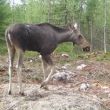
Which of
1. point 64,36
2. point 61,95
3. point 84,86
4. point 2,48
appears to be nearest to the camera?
point 61,95

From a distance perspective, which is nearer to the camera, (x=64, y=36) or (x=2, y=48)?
(x=64, y=36)

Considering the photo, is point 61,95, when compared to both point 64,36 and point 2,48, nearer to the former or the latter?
point 64,36

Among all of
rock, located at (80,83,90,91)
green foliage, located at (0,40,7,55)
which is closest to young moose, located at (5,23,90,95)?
rock, located at (80,83,90,91)

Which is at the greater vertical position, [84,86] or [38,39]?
[38,39]

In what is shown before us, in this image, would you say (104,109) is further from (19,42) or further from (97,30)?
(97,30)

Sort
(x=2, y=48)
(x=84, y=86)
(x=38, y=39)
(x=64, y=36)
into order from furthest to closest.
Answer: (x=2, y=48) < (x=84, y=86) < (x=64, y=36) < (x=38, y=39)

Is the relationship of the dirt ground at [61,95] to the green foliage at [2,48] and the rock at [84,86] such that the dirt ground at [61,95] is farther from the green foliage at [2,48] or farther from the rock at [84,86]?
the green foliage at [2,48]

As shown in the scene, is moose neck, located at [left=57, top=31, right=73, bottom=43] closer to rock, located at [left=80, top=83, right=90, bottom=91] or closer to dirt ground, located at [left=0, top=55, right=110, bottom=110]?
dirt ground, located at [left=0, top=55, right=110, bottom=110]

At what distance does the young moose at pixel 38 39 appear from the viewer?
9.26 m

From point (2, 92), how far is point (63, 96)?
63.5 inches

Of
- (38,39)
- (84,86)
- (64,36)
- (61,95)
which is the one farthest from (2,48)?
(61,95)

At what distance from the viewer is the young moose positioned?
9.26 meters

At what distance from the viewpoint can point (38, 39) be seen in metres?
9.56

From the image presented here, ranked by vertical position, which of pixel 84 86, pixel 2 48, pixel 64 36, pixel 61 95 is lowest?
pixel 2 48
